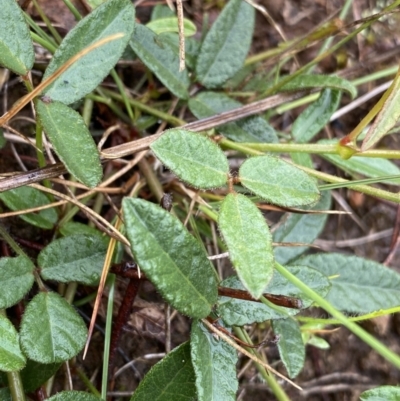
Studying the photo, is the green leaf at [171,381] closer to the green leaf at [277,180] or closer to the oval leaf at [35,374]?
the oval leaf at [35,374]

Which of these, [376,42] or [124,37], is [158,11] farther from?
[376,42]

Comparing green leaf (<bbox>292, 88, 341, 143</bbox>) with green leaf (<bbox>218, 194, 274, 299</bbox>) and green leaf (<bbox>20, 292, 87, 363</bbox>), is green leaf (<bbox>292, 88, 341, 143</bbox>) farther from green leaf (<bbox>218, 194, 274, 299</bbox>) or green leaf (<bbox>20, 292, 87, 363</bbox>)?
green leaf (<bbox>20, 292, 87, 363</bbox>)

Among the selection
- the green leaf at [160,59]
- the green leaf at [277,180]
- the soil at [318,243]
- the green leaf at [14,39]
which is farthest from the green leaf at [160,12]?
the green leaf at [277,180]

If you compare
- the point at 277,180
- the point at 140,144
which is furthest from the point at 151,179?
the point at 277,180

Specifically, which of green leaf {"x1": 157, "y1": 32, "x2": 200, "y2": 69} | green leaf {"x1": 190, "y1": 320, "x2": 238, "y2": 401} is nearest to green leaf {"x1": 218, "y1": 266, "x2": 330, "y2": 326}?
green leaf {"x1": 190, "y1": 320, "x2": 238, "y2": 401}

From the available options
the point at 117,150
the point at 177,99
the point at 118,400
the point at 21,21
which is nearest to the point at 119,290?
the point at 118,400

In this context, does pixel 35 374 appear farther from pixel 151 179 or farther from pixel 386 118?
pixel 386 118
